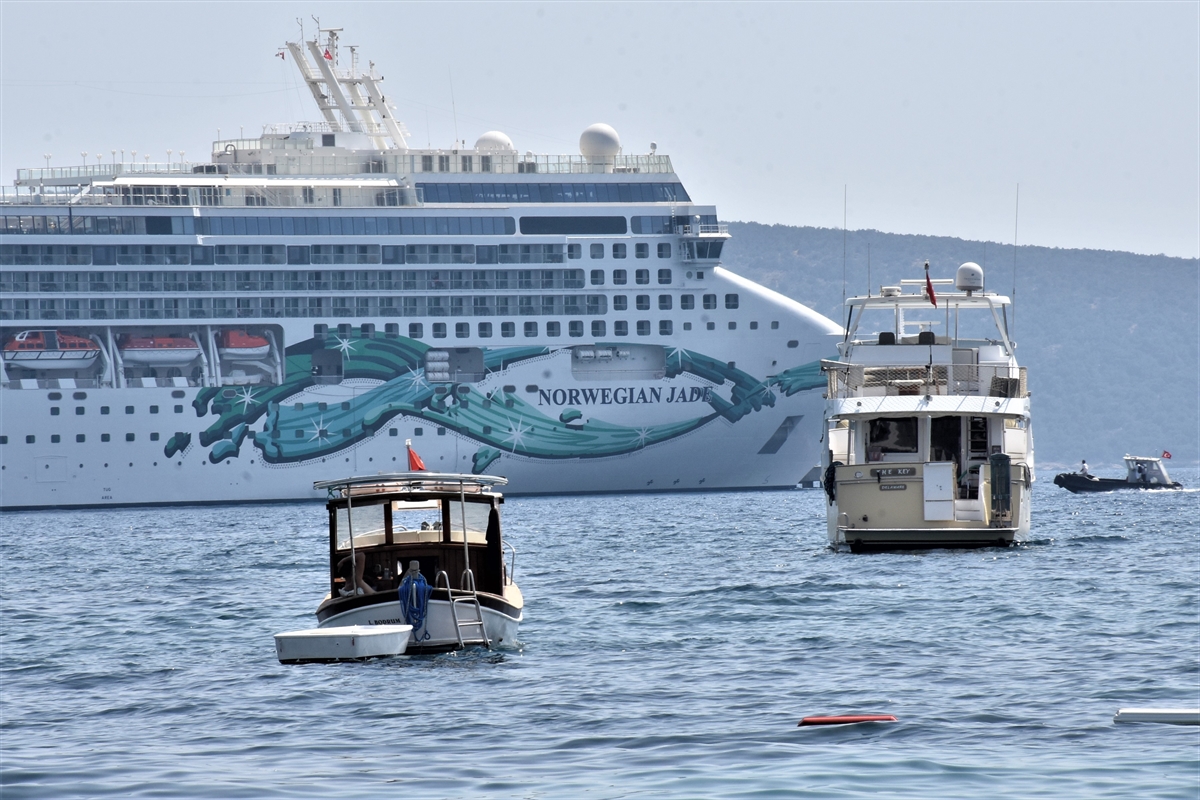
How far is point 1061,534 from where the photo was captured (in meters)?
45.6

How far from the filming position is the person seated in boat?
24.9m

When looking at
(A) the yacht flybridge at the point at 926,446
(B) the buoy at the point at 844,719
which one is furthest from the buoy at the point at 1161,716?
(A) the yacht flybridge at the point at 926,446

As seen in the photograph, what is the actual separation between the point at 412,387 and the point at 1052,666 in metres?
56.9

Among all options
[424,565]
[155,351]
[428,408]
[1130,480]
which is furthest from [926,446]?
[1130,480]

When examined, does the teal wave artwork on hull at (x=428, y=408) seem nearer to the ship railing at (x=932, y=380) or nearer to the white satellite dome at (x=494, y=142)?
the white satellite dome at (x=494, y=142)

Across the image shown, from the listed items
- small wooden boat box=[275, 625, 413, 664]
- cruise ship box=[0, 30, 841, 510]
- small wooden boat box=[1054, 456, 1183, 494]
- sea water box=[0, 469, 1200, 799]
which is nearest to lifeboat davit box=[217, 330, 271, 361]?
cruise ship box=[0, 30, 841, 510]

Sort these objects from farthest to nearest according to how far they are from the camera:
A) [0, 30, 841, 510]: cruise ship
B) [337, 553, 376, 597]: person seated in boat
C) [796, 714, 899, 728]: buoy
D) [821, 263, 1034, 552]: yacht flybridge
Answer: [0, 30, 841, 510]: cruise ship → [821, 263, 1034, 552]: yacht flybridge → [337, 553, 376, 597]: person seated in boat → [796, 714, 899, 728]: buoy

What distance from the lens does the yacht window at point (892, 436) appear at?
38438 mm

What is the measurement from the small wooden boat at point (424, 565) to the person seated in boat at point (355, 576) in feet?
0.05

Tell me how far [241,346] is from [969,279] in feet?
132

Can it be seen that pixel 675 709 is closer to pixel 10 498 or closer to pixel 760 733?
pixel 760 733

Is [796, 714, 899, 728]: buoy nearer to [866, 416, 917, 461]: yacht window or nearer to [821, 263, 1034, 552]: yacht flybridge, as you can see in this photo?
[821, 263, 1034, 552]: yacht flybridge

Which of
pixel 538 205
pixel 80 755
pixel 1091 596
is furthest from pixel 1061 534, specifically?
pixel 538 205

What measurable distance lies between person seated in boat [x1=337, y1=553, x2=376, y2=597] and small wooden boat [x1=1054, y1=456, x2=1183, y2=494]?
61404 millimetres
